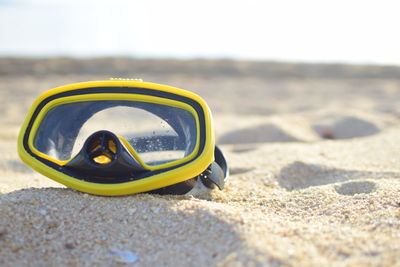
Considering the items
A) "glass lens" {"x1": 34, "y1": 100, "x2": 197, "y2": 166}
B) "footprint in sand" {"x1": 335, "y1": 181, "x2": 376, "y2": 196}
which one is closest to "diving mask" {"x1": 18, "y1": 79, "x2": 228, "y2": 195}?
"glass lens" {"x1": 34, "y1": 100, "x2": 197, "y2": 166}

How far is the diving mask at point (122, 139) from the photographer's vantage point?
2100 millimetres

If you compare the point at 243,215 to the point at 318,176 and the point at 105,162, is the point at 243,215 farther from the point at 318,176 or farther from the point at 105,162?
the point at 318,176

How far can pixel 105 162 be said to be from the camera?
7.24ft

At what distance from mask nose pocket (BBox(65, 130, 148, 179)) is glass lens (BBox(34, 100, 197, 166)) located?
0.15 metres

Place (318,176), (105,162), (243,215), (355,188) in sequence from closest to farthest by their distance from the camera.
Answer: (243,215) → (105,162) → (355,188) → (318,176)

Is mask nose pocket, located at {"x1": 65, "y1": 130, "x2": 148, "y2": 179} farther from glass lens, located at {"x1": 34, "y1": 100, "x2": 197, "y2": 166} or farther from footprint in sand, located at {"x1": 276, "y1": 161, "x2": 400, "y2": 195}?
footprint in sand, located at {"x1": 276, "y1": 161, "x2": 400, "y2": 195}

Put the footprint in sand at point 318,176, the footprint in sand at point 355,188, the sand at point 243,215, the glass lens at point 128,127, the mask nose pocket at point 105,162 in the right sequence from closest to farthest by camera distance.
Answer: the sand at point 243,215 < the mask nose pocket at point 105,162 < the glass lens at point 128,127 < the footprint in sand at point 355,188 < the footprint in sand at point 318,176

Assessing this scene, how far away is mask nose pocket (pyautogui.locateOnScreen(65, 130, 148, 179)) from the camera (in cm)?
210

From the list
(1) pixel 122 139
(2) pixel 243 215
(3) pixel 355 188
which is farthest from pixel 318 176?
(1) pixel 122 139

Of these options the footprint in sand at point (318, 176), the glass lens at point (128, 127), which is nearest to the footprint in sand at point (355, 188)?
the footprint in sand at point (318, 176)

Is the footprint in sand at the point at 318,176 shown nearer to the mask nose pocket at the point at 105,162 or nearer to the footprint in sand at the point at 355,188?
the footprint in sand at the point at 355,188

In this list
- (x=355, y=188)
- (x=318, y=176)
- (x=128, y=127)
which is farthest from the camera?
(x=318, y=176)

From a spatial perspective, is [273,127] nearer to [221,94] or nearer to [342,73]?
[221,94]

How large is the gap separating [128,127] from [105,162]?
30 cm
